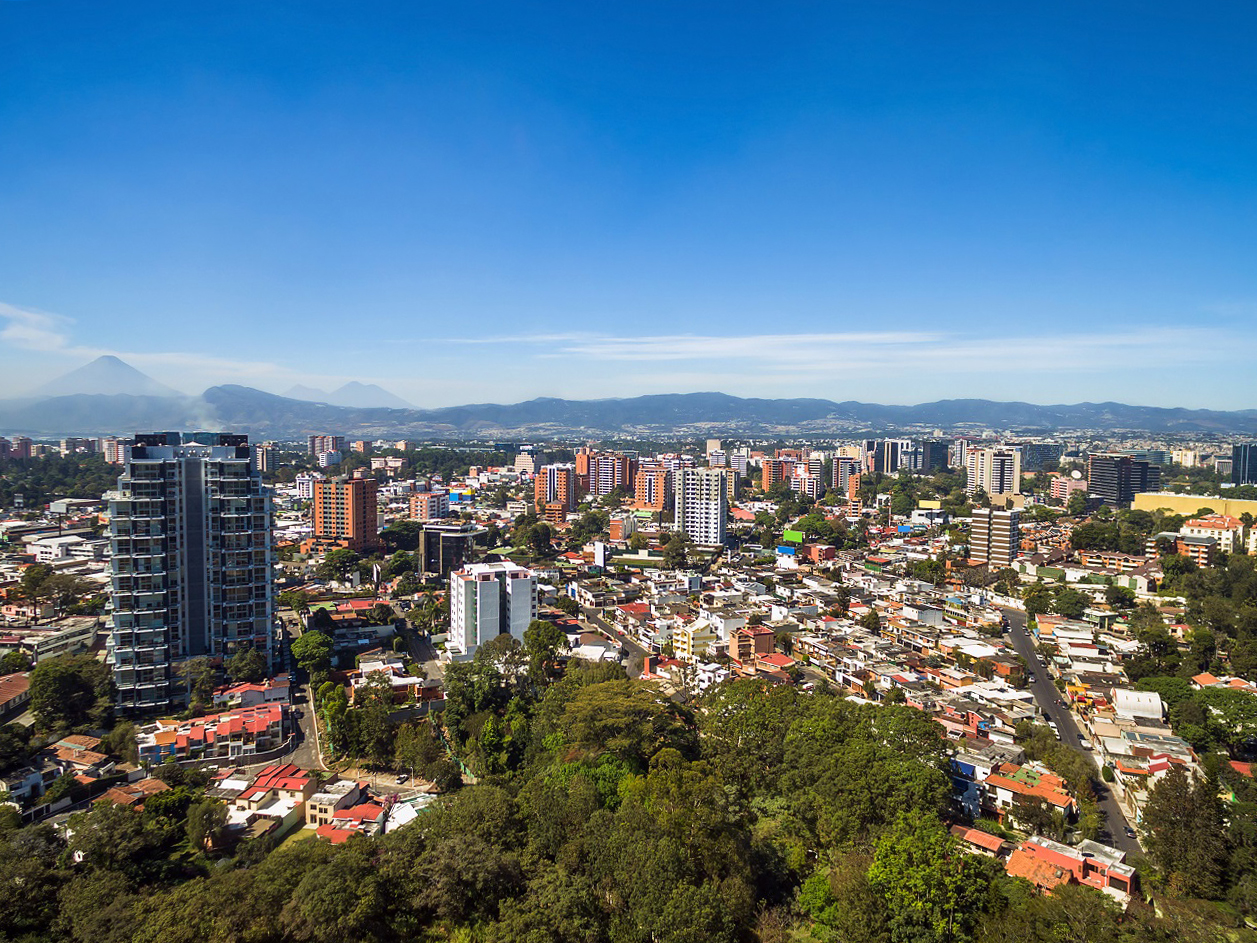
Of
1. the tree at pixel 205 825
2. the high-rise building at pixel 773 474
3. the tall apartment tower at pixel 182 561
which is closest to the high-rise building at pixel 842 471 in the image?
the high-rise building at pixel 773 474

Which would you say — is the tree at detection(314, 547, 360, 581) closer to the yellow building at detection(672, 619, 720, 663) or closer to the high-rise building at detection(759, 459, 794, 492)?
the yellow building at detection(672, 619, 720, 663)

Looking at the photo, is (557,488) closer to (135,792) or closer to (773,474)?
(773,474)

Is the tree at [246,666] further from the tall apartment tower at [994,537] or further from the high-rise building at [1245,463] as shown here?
the high-rise building at [1245,463]

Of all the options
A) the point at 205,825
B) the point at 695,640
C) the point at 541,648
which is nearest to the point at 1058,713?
the point at 695,640

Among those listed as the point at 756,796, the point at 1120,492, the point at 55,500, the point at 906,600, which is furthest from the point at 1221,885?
the point at 55,500

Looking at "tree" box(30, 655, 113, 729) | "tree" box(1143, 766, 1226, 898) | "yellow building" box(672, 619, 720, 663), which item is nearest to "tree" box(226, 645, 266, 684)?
"tree" box(30, 655, 113, 729)
